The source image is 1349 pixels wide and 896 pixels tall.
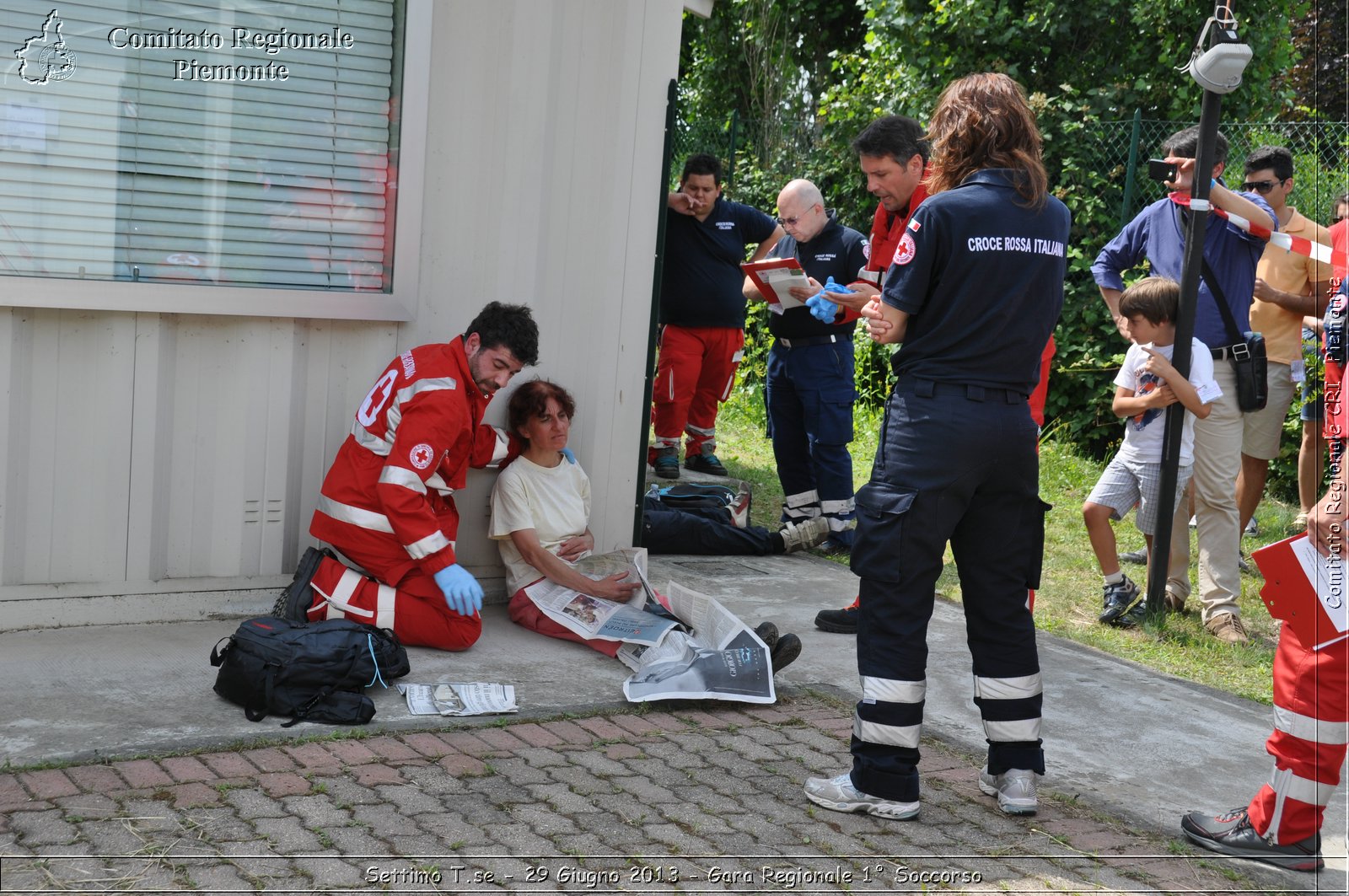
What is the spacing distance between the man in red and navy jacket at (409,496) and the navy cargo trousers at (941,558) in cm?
166

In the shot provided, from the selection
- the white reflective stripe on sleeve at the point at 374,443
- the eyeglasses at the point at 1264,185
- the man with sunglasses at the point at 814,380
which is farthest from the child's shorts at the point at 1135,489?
the white reflective stripe on sleeve at the point at 374,443

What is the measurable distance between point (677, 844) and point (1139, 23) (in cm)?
931

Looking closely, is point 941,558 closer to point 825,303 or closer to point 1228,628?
point 825,303

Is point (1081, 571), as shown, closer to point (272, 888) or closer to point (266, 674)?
point (266, 674)

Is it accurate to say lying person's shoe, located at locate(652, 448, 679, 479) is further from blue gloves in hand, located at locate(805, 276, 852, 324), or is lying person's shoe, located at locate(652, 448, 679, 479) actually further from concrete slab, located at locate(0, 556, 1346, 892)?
blue gloves in hand, located at locate(805, 276, 852, 324)

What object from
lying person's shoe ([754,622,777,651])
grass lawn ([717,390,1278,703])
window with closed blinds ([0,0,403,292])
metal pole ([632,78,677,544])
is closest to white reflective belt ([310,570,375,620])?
window with closed blinds ([0,0,403,292])

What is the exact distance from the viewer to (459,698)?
14.1ft

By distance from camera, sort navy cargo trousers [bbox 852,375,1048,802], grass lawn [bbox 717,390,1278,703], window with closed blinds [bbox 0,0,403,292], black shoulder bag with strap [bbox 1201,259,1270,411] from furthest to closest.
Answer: black shoulder bag with strap [bbox 1201,259,1270,411]
grass lawn [bbox 717,390,1278,703]
window with closed blinds [bbox 0,0,403,292]
navy cargo trousers [bbox 852,375,1048,802]

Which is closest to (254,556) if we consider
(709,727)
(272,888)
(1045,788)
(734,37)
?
(709,727)

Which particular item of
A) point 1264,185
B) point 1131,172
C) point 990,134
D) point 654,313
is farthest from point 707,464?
point 990,134

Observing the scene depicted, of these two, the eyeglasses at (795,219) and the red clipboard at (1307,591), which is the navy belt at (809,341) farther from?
→ the red clipboard at (1307,591)

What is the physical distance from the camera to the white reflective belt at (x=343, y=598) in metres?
4.71

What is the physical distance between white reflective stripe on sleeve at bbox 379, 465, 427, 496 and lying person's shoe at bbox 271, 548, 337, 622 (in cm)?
41

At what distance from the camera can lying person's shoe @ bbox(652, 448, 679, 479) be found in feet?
26.8
